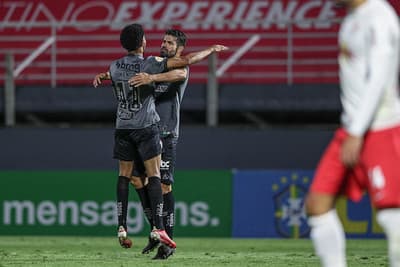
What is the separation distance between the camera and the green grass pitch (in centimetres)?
842

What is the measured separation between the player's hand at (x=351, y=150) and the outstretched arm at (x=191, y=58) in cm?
344

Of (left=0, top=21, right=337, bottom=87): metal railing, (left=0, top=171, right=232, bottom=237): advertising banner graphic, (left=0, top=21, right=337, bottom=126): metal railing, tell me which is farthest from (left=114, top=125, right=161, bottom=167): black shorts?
(left=0, top=21, right=337, bottom=87): metal railing

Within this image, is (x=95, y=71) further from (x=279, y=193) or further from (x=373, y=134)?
(x=373, y=134)

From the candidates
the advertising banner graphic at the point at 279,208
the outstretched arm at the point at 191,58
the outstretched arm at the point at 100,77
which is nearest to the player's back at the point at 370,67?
the outstretched arm at the point at 191,58

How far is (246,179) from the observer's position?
1403cm

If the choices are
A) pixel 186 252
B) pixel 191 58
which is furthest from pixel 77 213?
pixel 191 58

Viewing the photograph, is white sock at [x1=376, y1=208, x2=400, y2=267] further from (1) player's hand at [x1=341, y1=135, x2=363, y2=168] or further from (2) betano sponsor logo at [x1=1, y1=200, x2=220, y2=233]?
(2) betano sponsor logo at [x1=1, y1=200, x2=220, y2=233]

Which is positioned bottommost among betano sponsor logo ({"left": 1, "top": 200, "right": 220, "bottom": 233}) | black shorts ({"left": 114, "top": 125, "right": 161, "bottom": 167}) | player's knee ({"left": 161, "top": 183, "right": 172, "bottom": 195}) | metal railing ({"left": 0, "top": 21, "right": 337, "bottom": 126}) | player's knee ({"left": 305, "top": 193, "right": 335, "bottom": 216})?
betano sponsor logo ({"left": 1, "top": 200, "right": 220, "bottom": 233})

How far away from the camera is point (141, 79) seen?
836 centimetres

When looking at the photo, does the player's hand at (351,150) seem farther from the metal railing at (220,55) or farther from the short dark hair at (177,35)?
the metal railing at (220,55)

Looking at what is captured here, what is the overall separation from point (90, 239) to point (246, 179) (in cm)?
227

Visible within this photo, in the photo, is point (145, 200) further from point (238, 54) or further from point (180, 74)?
point (238, 54)

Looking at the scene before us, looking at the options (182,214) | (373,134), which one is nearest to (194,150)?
(182,214)

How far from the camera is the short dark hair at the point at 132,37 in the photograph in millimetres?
8508
